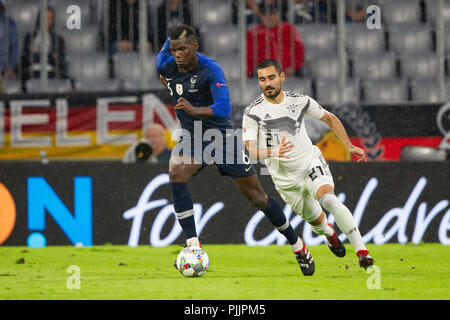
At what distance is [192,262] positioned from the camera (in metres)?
6.84

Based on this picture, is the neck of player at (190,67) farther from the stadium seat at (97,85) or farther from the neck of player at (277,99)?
the stadium seat at (97,85)

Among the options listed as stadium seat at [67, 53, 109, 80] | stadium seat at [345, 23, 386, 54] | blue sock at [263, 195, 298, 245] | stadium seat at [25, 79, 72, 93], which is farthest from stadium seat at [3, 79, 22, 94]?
blue sock at [263, 195, 298, 245]

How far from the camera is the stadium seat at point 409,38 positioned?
11477 mm

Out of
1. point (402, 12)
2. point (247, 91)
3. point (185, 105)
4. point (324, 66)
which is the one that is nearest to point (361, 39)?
point (324, 66)

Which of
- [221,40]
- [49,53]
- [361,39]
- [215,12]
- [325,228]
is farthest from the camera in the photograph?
[215,12]

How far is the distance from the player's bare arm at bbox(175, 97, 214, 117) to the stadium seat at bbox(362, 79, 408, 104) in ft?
14.6

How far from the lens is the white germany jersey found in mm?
7562

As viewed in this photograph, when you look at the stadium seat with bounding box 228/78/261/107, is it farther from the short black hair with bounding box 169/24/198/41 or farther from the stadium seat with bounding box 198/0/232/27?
the short black hair with bounding box 169/24/198/41

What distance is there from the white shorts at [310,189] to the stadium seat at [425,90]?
3521 millimetres

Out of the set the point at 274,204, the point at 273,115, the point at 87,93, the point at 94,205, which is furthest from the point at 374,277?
the point at 87,93

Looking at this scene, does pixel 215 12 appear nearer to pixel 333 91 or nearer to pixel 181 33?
pixel 333 91

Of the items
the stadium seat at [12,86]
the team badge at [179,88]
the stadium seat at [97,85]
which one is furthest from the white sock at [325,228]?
the stadium seat at [12,86]

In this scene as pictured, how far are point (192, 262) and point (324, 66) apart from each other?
192 inches
